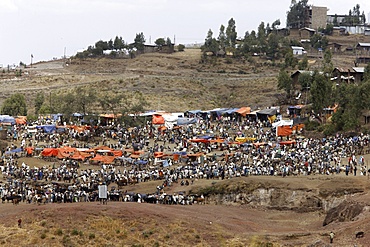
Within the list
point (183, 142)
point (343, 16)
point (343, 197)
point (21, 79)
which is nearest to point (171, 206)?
point (343, 197)

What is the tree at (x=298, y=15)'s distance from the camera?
14075 cm

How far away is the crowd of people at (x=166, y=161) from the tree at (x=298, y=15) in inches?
3008

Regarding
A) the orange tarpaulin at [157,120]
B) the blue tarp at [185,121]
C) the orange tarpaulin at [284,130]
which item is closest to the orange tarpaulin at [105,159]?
the orange tarpaulin at [157,120]

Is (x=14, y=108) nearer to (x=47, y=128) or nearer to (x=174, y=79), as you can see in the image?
(x=47, y=128)

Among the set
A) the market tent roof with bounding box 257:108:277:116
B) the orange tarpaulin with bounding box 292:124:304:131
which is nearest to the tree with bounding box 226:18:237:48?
the market tent roof with bounding box 257:108:277:116

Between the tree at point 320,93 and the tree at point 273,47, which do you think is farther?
the tree at point 273,47

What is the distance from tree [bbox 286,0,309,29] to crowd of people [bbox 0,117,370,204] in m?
76.4

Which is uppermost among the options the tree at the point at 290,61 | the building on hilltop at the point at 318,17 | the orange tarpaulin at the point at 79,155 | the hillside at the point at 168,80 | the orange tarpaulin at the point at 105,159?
the building on hilltop at the point at 318,17

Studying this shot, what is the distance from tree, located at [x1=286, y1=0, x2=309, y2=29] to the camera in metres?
141

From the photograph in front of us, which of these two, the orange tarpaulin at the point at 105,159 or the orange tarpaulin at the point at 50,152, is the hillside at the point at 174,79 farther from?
the orange tarpaulin at the point at 50,152

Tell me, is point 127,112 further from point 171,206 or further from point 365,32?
point 365,32

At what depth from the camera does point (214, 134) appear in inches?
2675

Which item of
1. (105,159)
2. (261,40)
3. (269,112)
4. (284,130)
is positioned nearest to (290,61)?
(261,40)

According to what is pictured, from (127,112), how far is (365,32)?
82.3 m
